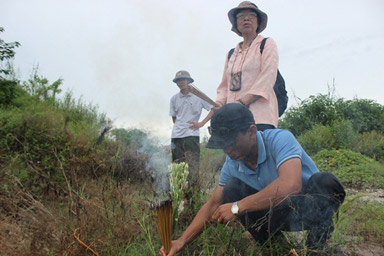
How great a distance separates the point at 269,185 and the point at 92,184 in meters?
2.65

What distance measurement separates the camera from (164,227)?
259 cm

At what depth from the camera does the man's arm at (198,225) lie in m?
2.63

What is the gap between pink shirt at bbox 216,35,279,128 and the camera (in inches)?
134

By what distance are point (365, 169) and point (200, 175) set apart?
5423mm

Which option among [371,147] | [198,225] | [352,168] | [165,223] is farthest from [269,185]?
[371,147]

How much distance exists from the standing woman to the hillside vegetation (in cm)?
93

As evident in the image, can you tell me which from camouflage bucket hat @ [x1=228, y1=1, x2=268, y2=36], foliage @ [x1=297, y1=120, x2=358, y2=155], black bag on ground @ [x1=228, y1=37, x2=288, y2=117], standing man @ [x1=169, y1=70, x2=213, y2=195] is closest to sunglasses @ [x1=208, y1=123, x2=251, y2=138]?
black bag on ground @ [x1=228, y1=37, x2=288, y2=117]

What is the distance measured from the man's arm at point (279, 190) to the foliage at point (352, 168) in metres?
5.76

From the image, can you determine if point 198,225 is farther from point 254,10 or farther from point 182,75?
point 182,75

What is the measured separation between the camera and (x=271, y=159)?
2621mm

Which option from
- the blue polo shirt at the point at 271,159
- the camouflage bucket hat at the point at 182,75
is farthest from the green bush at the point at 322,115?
the blue polo shirt at the point at 271,159

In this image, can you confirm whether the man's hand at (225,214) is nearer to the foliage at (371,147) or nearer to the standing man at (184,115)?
the standing man at (184,115)

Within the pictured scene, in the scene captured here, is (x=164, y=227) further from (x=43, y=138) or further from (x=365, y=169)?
(x=365, y=169)

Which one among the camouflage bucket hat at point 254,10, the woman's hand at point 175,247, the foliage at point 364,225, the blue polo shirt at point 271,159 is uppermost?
the camouflage bucket hat at point 254,10
